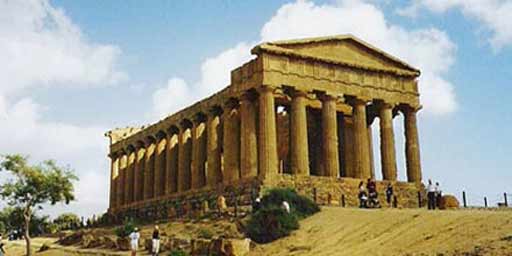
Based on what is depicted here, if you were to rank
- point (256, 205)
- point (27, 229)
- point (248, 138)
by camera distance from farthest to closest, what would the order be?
point (27, 229)
point (248, 138)
point (256, 205)

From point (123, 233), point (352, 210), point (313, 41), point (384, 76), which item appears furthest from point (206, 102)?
point (352, 210)

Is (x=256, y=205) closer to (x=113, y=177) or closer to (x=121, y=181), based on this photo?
(x=121, y=181)

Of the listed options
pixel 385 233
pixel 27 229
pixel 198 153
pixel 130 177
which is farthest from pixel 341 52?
pixel 130 177

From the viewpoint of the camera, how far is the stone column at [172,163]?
50500mm

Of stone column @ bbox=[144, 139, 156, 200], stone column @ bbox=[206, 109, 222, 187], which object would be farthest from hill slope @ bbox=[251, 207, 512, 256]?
stone column @ bbox=[144, 139, 156, 200]

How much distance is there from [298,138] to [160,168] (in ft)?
56.4

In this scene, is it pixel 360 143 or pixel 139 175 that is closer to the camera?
pixel 360 143

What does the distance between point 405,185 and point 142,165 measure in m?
25.2

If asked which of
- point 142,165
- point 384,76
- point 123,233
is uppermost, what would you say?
point 384,76

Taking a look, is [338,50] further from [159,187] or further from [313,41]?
[159,187]

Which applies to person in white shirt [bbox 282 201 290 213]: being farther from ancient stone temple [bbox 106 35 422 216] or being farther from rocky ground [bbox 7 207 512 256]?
ancient stone temple [bbox 106 35 422 216]

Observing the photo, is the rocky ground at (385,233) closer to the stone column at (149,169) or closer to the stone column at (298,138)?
the stone column at (298,138)

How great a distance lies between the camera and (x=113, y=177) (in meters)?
64.1

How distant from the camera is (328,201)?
36.0 meters
